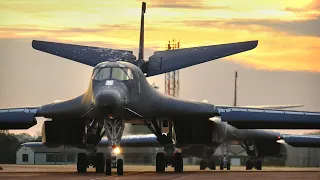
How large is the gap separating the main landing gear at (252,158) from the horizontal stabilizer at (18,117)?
68.9 feet

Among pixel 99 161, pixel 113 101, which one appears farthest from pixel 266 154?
pixel 113 101

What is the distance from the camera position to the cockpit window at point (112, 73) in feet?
111

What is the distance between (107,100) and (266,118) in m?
8.68

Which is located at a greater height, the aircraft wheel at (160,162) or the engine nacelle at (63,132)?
the engine nacelle at (63,132)

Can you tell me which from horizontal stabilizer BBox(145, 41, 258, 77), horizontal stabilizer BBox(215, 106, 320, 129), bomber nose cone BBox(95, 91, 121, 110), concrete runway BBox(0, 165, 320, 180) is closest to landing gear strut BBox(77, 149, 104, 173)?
concrete runway BBox(0, 165, 320, 180)

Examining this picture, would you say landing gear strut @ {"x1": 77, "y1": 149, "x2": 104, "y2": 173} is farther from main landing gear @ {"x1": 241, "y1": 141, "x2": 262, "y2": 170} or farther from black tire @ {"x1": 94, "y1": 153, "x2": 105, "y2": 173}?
main landing gear @ {"x1": 241, "y1": 141, "x2": 262, "y2": 170}

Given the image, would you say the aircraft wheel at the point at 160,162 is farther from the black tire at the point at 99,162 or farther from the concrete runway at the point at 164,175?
the black tire at the point at 99,162

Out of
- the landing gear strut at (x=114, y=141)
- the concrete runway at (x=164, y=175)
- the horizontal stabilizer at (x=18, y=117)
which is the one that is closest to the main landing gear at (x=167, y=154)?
the concrete runway at (x=164, y=175)

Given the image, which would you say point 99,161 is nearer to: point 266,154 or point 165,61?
point 165,61

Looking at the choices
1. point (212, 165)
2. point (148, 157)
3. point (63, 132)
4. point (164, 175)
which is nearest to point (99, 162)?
point (63, 132)

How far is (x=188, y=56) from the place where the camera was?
4059 cm

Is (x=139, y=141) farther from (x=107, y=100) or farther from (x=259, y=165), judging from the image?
(x=107, y=100)

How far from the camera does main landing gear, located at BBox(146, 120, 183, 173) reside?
3838cm

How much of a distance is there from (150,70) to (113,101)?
7838 millimetres
